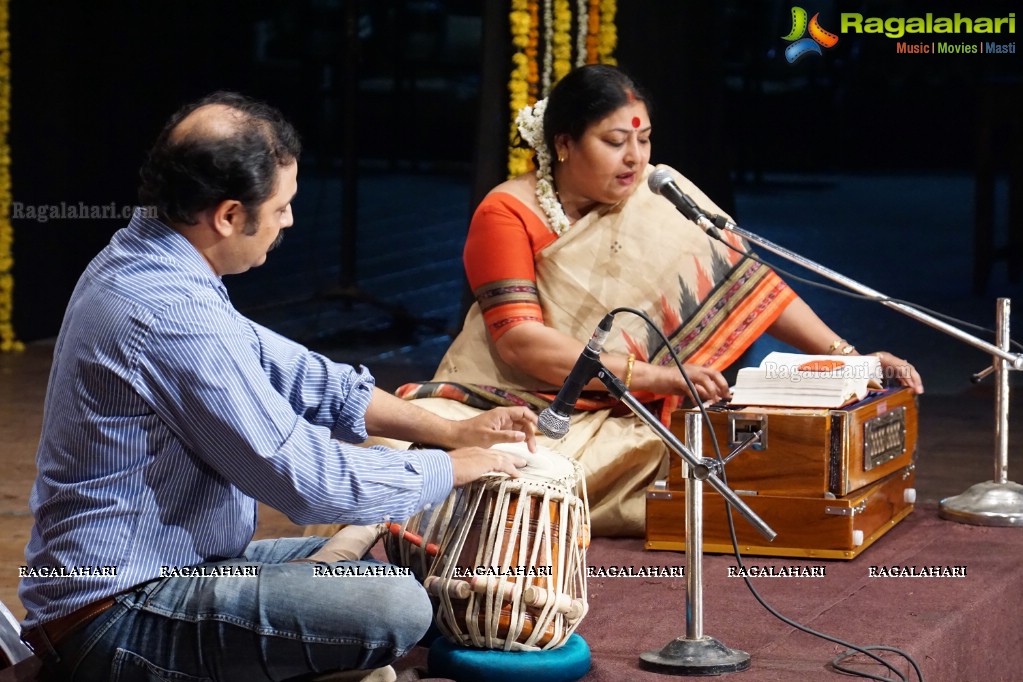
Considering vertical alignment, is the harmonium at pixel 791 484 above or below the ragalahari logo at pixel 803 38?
below

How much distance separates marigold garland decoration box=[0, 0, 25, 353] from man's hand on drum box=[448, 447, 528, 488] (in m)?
5.91

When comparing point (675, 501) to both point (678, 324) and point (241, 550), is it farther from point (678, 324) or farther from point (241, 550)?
point (241, 550)

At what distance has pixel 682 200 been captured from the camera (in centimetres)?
305

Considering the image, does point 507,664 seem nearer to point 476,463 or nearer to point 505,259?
point 476,463

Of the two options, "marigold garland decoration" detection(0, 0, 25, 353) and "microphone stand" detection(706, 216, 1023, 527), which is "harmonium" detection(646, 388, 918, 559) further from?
"marigold garland decoration" detection(0, 0, 25, 353)

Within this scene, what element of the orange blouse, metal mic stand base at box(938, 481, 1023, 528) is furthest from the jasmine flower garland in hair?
metal mic stand base at box(938, 481, 1023, 528)

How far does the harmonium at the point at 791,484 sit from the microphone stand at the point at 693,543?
0.79 metres

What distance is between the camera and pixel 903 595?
131 inches

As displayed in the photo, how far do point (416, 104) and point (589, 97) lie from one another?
9341 millimetres

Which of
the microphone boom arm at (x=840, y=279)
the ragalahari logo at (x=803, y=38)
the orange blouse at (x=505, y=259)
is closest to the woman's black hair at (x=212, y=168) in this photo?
the microphone boom arm at (x=840, y=279)

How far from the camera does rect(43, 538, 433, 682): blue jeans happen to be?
93.8 inches

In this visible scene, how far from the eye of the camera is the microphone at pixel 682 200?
3039 mm

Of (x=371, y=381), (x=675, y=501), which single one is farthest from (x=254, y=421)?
(x=675, y=501)

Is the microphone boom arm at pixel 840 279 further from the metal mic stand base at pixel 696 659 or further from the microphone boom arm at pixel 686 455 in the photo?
the metal mic stand base at pixel 696 659
